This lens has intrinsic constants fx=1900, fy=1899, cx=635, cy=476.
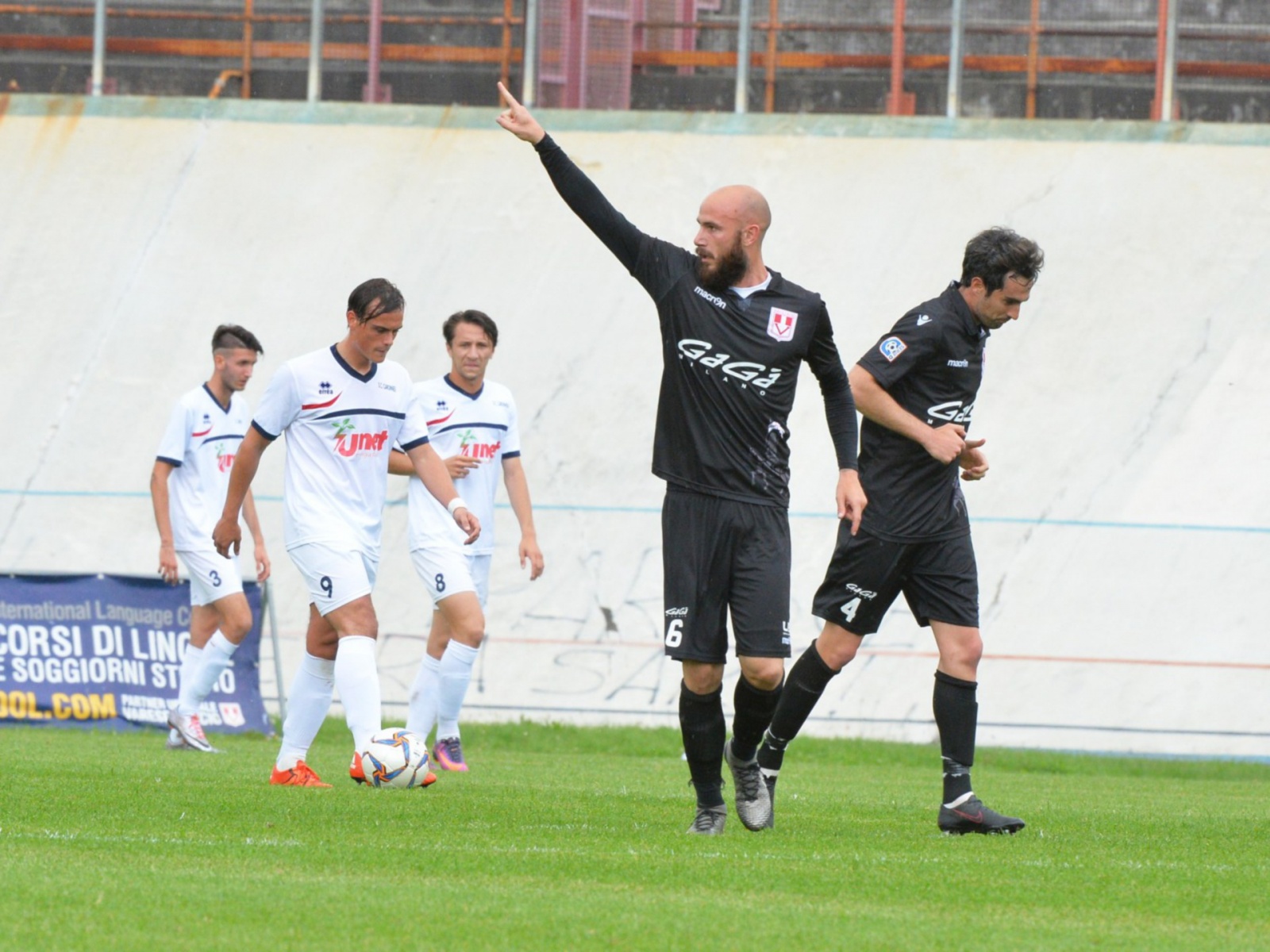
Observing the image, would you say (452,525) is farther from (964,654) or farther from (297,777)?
(964,654)

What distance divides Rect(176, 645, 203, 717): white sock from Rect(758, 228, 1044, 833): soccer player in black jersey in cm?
532

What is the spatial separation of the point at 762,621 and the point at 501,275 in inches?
453

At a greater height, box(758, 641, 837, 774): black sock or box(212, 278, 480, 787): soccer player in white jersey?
box(212, 278, 480, 787): soccer player in white jersey

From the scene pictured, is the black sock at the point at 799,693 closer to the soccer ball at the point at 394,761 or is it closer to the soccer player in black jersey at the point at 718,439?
the soccer player in black jersey at the point at 718,439

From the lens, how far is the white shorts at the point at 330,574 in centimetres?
840

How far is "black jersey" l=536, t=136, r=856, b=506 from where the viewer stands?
657cm

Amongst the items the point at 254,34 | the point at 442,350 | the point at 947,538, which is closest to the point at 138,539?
the point at 442,350

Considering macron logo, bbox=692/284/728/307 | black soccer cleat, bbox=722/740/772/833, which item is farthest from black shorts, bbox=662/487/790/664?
macron logo, bbox=692/284/728/307

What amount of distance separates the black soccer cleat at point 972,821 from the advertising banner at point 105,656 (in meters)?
7.49

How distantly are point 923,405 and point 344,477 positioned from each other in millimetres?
2742

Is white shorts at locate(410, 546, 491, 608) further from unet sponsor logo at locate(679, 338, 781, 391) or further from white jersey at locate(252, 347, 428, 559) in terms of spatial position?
unet sponsor logo at locate(679, 338, 781, 391)

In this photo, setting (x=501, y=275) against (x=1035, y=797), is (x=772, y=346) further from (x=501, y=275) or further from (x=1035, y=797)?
(x=501, y=275)

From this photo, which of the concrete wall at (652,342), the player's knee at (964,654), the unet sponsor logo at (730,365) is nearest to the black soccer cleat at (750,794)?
the player's knee at (964,654)

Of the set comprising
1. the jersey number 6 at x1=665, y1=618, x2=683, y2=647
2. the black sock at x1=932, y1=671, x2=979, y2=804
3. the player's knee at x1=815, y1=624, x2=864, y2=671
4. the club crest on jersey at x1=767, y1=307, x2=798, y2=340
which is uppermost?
the club crest on jersey at x1=767, y1=307, x2=798, y2=340
